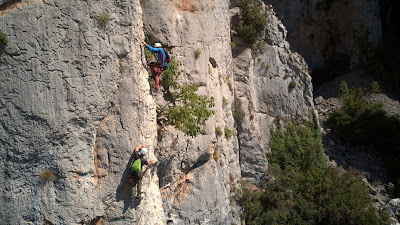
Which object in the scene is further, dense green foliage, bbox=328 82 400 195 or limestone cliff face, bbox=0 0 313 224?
dense green foliage, bbox=328 82 400 195

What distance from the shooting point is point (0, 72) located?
27.8 feet

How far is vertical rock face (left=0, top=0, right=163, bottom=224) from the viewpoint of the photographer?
8547 millimetres

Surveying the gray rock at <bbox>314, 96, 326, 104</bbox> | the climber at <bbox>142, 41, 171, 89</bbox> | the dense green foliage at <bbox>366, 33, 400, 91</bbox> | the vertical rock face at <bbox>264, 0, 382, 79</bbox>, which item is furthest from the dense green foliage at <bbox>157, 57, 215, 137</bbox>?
the dense green foliage at <bbox>366, 33, 400, 91</bbox>

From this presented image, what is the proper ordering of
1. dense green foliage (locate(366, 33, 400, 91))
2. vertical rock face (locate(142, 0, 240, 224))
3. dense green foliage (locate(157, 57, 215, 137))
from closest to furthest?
dense green foliage (locate(157, 57, 215, 137)) < vertical rock face (locate(142, 0, 240, 224)) < dense green foliage (locate(366, 33, 400, 91))

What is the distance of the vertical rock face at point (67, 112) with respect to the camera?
8.55 metres

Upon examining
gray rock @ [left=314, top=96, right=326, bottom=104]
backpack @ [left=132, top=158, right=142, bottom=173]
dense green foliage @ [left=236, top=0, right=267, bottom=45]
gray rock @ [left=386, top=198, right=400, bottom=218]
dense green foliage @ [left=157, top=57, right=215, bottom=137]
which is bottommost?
gray rock @ [left=386, top=198, right=400, bottom=218]

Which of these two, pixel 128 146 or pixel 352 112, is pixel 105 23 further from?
pixel 352 112

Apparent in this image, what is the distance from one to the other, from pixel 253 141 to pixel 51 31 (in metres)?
11.1

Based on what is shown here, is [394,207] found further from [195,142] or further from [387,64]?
[387,64]

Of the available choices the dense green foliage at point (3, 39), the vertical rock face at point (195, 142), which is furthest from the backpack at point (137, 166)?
the dense green foliage at point (3, 39)

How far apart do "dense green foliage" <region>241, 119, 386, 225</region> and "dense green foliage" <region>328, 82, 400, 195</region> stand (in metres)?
3.68

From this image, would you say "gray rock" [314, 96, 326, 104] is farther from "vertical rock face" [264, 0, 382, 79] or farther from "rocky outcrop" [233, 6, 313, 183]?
"rocky outcrop" [233, 6, 313, 183]

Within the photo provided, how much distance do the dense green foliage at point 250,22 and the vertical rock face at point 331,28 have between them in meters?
8.04

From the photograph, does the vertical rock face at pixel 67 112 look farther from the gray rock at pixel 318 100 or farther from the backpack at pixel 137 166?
the gray rock at pixel 318 100
